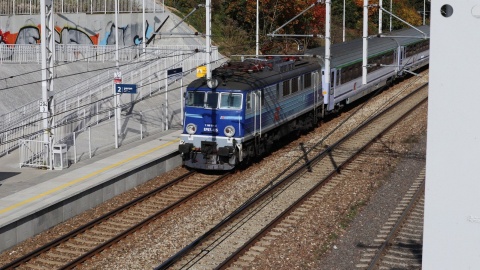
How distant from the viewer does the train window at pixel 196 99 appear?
2047 centimetres

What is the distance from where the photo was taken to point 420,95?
113ft

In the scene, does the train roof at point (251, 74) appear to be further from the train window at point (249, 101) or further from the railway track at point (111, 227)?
the railway track at point (111, 227)

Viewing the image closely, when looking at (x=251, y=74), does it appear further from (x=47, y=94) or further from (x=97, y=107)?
(x=97, y=107)

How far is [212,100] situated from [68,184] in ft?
16.0

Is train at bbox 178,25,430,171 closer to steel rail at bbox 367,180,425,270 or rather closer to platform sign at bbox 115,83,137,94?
platform sign at bbox 115,83,137,94

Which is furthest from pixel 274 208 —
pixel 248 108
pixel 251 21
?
pixel 251 21

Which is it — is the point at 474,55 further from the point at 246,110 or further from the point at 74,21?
the point at 74,21

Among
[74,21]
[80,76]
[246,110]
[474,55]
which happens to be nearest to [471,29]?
[474,55]

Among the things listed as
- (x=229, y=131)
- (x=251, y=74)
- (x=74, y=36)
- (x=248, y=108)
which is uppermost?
(x=74, y=36)

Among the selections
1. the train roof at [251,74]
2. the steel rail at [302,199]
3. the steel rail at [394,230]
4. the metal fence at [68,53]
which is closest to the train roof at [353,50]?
the train roof at [251,74]

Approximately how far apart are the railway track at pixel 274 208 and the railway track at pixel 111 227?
→ 1.75 meters

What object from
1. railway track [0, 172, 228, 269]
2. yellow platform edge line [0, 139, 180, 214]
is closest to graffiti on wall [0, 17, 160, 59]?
yellow platform edge line [0, 139, 180, 214]

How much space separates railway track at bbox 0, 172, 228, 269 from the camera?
42.7 ft

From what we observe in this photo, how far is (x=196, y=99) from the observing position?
20594mm
